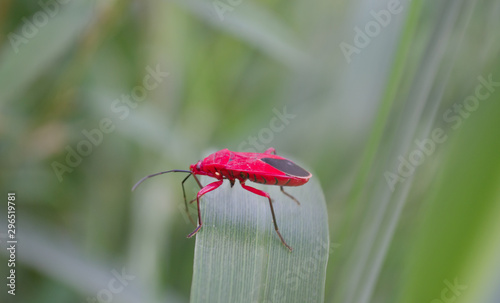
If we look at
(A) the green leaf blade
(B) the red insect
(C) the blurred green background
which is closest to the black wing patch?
(B) the red insect

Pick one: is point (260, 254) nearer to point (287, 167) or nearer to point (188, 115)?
point (287, 167)

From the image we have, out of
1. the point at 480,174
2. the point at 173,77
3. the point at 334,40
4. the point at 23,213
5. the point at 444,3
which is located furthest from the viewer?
the point at 334,40

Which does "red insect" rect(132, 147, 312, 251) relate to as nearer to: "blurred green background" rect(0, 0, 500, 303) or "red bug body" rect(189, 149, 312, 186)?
"red bug body" rect(189, 149, 312, 186)

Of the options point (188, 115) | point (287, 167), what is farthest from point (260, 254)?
point (188, 115)

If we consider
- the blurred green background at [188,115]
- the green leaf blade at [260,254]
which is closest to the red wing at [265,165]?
the green leaf blade at [260,254]

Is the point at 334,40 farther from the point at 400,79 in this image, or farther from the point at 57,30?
the point at 57,30

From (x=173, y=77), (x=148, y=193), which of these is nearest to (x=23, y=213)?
(x=148, y=193)
